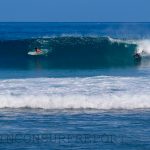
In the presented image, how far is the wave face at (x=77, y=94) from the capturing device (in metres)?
15.7

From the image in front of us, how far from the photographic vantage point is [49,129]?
12883 millimetres

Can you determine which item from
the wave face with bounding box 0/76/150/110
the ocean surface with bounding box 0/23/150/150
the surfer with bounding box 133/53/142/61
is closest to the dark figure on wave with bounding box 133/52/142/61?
the surfer with bounding box 133/53/142/61

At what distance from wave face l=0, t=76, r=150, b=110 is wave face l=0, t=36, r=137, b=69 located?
8677 mm

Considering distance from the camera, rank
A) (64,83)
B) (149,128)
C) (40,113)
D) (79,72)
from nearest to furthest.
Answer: (149,128) → (40,113) → (64,83) → (79,72)

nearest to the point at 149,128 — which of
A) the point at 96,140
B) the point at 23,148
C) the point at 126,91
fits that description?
the point at 96,140

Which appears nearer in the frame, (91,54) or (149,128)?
(149,128)

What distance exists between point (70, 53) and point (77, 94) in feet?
48.7

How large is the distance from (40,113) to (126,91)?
2.91 metres

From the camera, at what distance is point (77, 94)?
1650cm

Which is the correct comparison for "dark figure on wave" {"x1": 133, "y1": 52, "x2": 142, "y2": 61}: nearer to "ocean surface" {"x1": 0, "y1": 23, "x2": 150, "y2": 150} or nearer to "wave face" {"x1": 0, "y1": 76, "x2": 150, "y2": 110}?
"ocean surface" {"x1": 0, "y1": 23, "x2": 150, "y2": 150}

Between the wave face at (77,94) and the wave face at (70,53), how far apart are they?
8.68 m

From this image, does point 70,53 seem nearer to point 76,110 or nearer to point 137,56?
point 137,56

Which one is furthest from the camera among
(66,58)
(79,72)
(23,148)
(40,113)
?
(66,58)

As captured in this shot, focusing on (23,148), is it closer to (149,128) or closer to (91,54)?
(149,128)
